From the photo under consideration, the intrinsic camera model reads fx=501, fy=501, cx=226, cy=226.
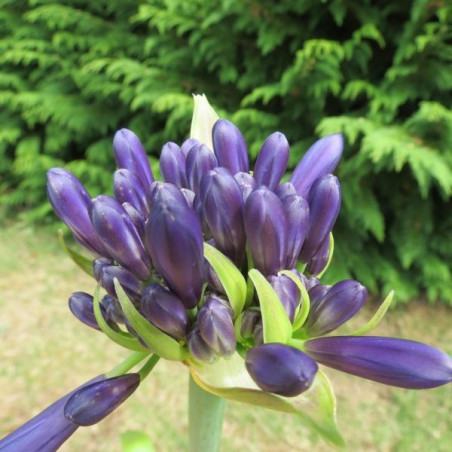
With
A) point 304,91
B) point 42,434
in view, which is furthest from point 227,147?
point 304,91

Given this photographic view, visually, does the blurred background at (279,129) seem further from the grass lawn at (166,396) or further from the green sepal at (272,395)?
the green sepal at (272,395)

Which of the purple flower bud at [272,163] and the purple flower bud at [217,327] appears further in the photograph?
the purple flower bud at [272,163]

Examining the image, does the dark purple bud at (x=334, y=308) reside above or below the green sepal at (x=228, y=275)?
below

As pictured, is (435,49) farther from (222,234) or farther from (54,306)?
(54,306)

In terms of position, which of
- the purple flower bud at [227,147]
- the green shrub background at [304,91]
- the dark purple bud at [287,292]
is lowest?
the green shrub background at [304,91]

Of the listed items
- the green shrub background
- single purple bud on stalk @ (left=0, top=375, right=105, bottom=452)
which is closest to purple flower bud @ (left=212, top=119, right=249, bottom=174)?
single purple bud on stalk @ (left=0, top=375, right=105, bottom=452)

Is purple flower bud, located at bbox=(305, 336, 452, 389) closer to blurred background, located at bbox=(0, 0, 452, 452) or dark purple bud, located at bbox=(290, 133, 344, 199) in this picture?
dark purple bud, located at bbox=(290, 133, 344, 199)

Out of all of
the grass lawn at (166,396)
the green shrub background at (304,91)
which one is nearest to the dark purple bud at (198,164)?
the green shrub background at (304,91)
